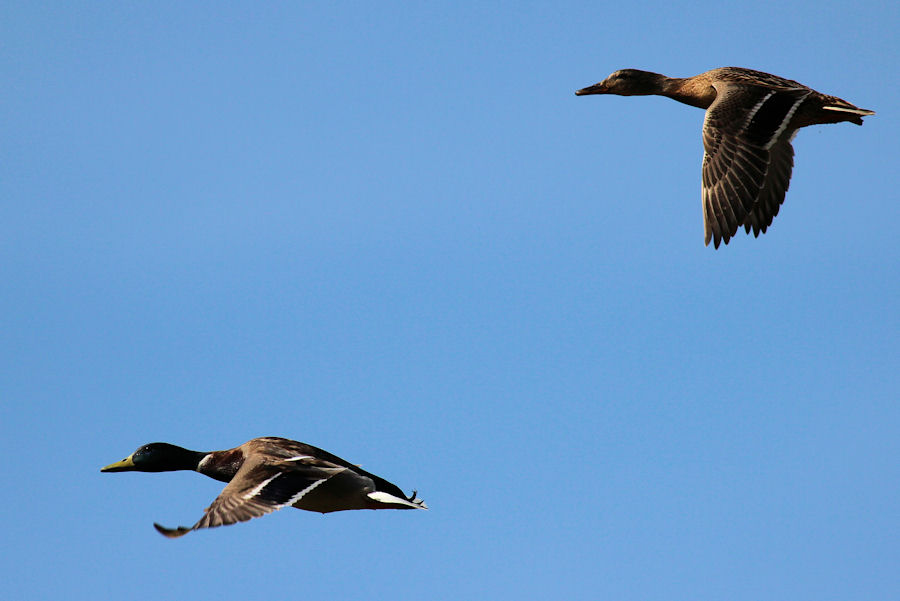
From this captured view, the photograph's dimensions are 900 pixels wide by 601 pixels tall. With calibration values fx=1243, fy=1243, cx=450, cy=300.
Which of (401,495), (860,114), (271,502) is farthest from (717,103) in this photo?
(271,502)

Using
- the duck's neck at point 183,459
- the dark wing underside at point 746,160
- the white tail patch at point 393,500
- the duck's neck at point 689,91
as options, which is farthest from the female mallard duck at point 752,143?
the duck's neck at point 183,459

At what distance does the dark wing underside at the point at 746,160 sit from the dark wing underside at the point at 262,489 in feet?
19.5

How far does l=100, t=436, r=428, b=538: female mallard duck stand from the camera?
14250 mm

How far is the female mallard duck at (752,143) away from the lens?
1631 cm

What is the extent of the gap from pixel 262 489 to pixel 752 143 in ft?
25.3

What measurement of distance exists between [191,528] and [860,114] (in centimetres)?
1040

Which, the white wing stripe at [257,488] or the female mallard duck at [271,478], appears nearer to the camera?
the female mallard duck at [271,478]

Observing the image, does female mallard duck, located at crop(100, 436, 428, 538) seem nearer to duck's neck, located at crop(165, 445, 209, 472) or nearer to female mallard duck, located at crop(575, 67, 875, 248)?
duck's neck, located at crop(165, 445, 209, 472)

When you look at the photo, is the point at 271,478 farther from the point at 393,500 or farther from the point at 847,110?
the point at 847,110

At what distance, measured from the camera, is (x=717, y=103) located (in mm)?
16891

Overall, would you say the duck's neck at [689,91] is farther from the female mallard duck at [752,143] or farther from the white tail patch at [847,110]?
the white tail patch at [847,110]

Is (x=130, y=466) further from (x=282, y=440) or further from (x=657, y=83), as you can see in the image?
(x=657, y=83)

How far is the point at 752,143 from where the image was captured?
16.3 meters

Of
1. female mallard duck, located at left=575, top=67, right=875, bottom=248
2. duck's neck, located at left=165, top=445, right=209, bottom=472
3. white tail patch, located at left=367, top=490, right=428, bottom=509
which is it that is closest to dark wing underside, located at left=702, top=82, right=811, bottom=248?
female mallard duck, located at left=575, top=67, right=875, bottom=248
